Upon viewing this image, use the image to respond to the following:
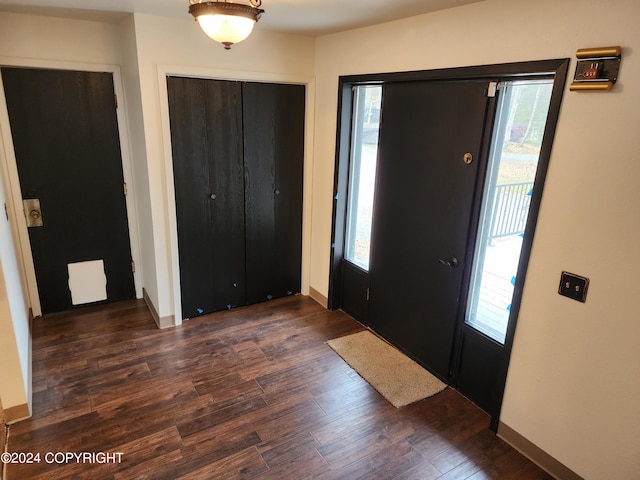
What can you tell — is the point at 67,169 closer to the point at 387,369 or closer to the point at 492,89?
the point at 387,369

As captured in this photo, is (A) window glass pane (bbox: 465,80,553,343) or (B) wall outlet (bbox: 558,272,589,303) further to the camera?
(A) window glass pane (bbox: 465,80,553,343)

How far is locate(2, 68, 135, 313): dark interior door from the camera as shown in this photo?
312cm

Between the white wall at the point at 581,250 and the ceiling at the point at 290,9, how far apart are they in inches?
12.1

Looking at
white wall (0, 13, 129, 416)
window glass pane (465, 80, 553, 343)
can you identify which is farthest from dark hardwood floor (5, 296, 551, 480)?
window glass pane (465, 80, 553, 343)

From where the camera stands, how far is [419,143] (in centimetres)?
269

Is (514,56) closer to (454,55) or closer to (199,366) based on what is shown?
(454,55)

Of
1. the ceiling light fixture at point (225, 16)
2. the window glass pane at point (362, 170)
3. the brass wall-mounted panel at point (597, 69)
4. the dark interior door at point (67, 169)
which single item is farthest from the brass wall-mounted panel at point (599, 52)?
the dark interior door at point (67, 169)

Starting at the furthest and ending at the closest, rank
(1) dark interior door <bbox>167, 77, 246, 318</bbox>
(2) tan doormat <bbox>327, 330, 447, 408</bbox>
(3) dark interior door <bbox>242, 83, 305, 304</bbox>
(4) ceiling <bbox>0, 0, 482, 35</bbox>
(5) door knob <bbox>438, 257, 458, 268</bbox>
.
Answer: (3) dark interior door <bbox>242, 83, 305, 304</bbox>, (1) dark interior door <bbox>167, 77, 246, 318</bbox>, (2) tan doormat <bbox>327, 330, 447, 408</bbox>, (5) door knob <bbox>438, 257, 458, 268</bbox>, (4) ceiling <bbox>0, 0, 482, 35</bbox>

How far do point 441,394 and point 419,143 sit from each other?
1.67 meters

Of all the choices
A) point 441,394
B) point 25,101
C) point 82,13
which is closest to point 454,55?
point 441,394

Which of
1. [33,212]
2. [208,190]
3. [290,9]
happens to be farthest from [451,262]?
[33,212]

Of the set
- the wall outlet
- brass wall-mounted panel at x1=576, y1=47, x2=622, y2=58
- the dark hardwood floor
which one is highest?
brass wall-mounted panel at x1=576, y1=47, x2=622, y2=58

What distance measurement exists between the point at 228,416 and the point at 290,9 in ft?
8.18

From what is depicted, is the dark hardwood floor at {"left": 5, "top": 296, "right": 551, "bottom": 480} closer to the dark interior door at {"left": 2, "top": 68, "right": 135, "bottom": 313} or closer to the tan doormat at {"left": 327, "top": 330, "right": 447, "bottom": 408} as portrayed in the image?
the tan doormat at {"left": 327, "top": 330, "right": 447, "bottom": 408}
